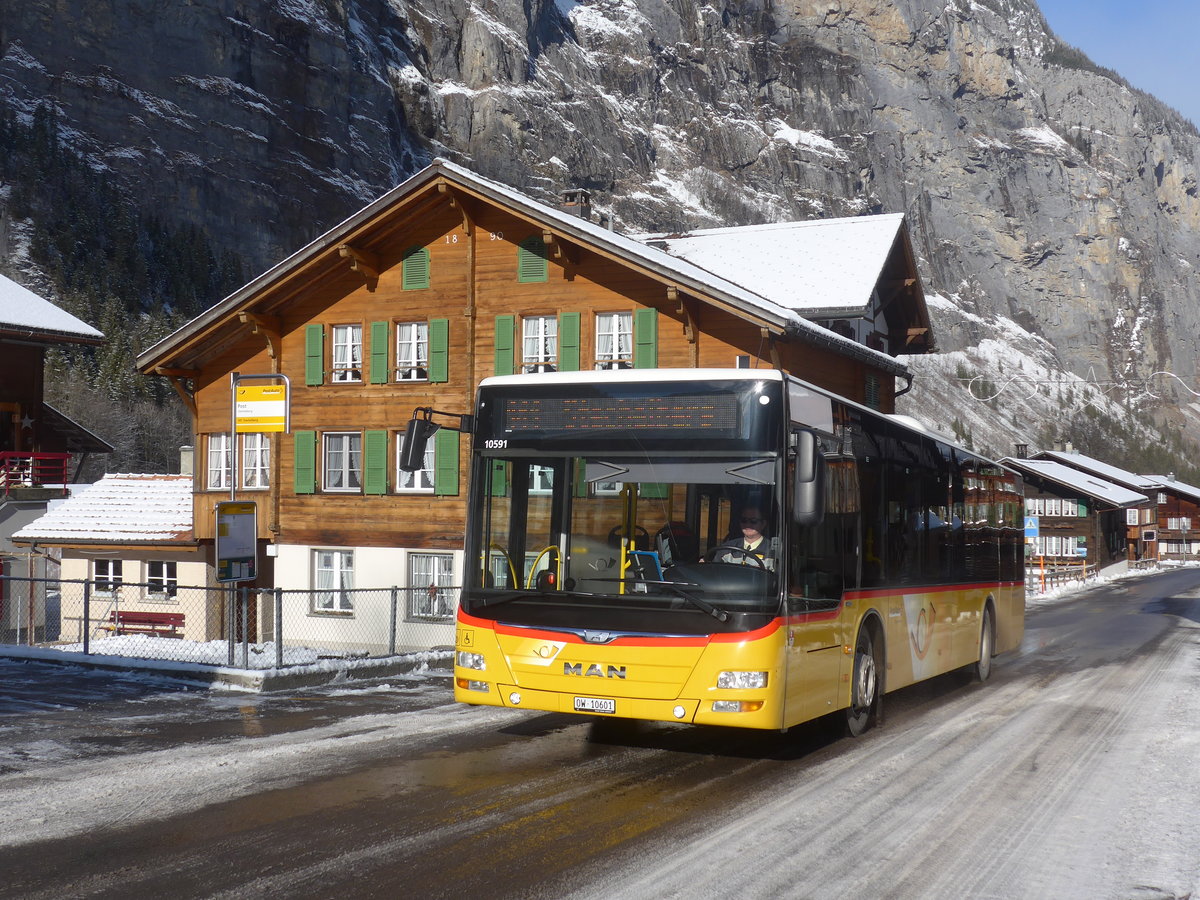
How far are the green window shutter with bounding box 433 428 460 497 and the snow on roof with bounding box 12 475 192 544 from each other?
22.5ft

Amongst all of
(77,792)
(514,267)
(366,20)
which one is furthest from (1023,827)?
(366,20)

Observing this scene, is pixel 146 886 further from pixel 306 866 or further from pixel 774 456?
pixel 774 456

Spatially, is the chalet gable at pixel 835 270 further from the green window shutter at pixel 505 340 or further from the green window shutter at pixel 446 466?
the green window shutter at pixel 446 466

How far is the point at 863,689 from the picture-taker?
11.1 metres

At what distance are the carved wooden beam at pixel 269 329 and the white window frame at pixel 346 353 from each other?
151 cm

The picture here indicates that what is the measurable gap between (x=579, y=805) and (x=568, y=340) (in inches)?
803

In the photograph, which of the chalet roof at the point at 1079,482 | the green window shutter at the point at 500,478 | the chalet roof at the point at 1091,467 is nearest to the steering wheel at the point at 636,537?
the green window shutter at the point at 500,478

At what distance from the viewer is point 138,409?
96.4 m

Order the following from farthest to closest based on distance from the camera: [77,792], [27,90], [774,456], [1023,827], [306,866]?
[27,90] < [774,456] < [77,792] < [1023,827] < [306,866]

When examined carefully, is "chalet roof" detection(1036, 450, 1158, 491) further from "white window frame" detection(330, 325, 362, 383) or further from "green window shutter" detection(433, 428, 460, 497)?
"white window frame" detection(330, 325, 362, 383)

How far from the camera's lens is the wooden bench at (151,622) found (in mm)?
30141

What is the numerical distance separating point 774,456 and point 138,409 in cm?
9437

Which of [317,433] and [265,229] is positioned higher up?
[265,229]

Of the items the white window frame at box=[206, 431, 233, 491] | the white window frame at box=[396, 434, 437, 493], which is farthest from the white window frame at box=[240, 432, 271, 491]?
the white window frame at box=[396, 434, 437, 493]
